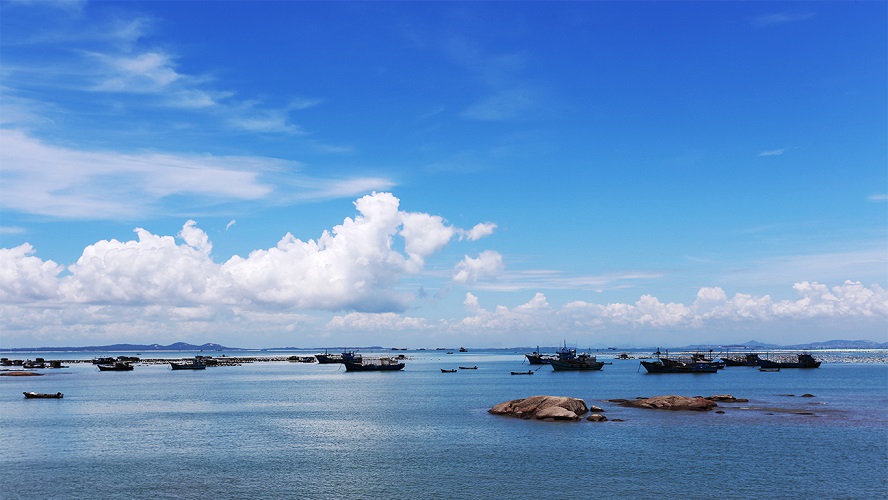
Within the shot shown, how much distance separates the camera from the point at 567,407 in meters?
76.8

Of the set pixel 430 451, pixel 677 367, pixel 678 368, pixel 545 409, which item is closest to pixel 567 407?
pixel 545 409

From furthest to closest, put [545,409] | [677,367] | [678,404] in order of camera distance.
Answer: [677,367] → [678,404] → [545,409]

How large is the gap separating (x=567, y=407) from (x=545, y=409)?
3.02 m

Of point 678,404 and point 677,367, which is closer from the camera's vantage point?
point 678,404

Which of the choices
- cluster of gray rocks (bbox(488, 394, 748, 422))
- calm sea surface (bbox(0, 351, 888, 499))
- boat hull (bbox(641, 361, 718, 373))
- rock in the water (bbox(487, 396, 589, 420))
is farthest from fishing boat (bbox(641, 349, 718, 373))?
rock in the water (bbox(487, 396, 589, 420))

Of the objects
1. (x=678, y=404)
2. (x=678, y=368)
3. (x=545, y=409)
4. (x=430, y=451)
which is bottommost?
(x=678, y=368)

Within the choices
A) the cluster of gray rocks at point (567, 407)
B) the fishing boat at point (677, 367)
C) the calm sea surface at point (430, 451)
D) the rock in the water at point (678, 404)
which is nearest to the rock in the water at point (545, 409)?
the cluster of gray rocks at point (567, 407)

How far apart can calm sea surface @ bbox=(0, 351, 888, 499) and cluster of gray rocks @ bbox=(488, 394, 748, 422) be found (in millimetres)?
2420

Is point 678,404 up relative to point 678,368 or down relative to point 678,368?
up

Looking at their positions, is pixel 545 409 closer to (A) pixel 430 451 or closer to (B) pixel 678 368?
(A) pixel 430 451

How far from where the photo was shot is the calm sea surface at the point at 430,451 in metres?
43.9

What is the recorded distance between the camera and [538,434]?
6519 centimetres

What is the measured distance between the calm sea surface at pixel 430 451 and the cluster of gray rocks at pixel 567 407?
95.3 inches

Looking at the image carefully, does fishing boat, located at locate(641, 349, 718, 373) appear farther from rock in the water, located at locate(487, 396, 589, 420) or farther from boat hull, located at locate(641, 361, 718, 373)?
rock in the water, located at locate(487, 396, 589, 420)
